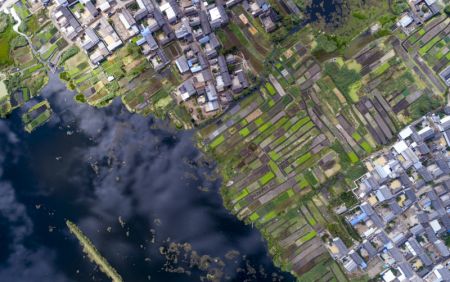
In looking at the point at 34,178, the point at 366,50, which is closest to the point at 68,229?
the point at 34,178

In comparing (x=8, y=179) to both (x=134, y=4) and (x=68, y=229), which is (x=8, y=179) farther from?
(x=134, y=4)

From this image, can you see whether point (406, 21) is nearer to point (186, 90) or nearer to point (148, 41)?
point (186, 90)

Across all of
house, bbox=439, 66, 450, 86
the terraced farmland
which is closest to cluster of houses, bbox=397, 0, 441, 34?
house, bbox=439, 66, 450, 86

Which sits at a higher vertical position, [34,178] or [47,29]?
[47,29]

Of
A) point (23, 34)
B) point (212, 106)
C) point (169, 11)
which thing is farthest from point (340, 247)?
point (23, 34)

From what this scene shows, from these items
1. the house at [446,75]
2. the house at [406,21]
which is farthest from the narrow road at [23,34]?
the house at [446,75]

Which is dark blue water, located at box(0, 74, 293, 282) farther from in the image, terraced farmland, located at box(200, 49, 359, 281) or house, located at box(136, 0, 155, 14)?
house, located at box(136, 0, 155, 14)
